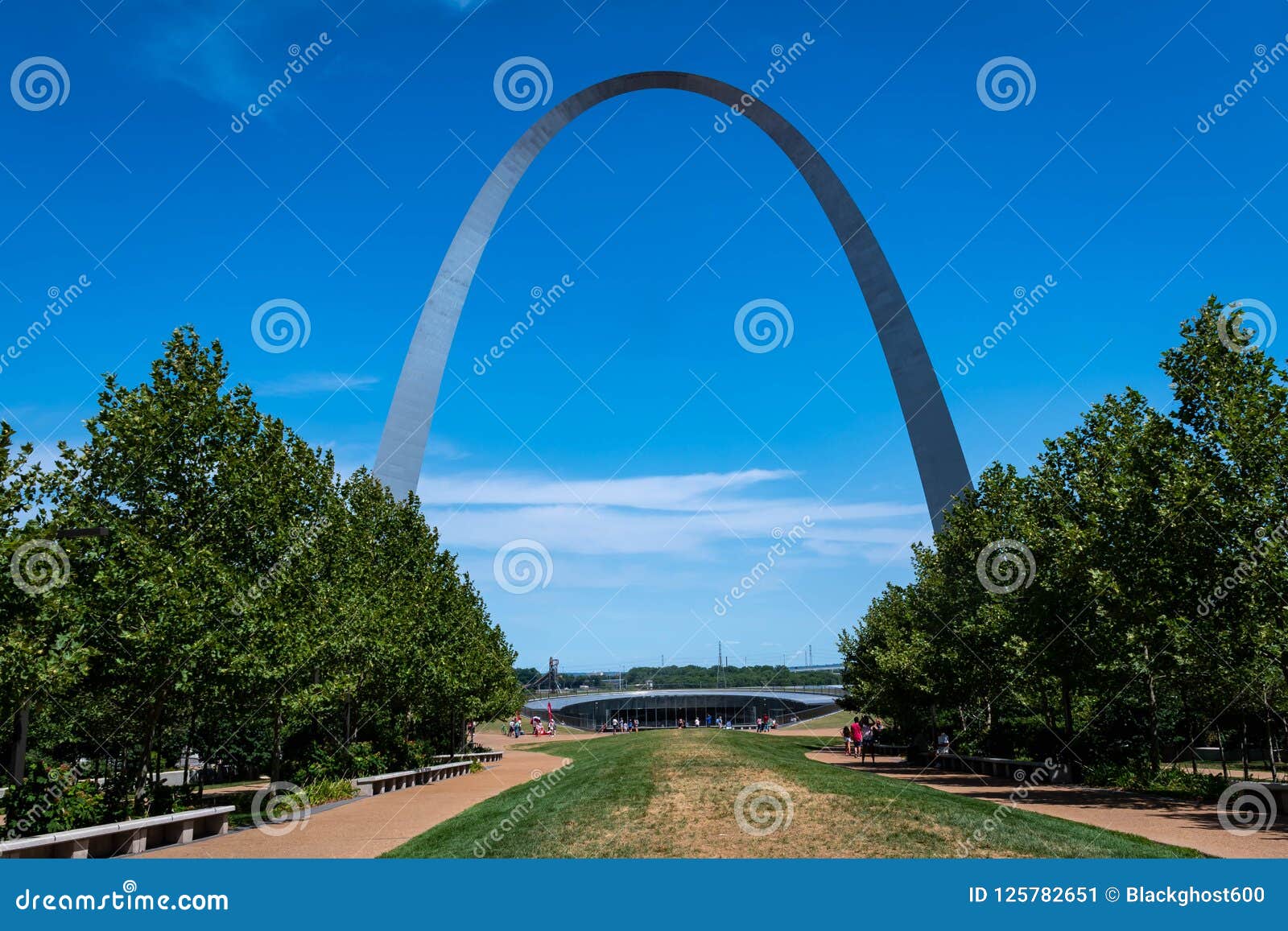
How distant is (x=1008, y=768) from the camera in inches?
1046

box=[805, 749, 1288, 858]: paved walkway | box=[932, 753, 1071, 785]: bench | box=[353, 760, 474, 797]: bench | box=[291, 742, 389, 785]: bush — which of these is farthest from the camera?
box=[932, 753, 1071, 785]: bench

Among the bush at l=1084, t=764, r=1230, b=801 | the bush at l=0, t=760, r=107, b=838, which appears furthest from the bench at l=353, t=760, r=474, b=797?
the bush at l=1084, t=764, r=1230, b=801

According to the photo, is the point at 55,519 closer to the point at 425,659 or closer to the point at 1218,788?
the point at 425,659

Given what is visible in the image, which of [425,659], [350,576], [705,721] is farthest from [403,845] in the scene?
[705,721]

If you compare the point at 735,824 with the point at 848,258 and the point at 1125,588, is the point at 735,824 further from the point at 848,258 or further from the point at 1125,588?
the point at 848,258

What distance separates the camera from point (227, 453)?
60.1 feet

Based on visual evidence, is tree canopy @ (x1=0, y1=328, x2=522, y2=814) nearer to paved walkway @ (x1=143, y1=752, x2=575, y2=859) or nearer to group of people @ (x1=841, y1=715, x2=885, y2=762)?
paved walkway @ (x1=143, y1=752, x2=575, y2=859)

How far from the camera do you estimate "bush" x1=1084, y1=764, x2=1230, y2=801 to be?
2069 cm

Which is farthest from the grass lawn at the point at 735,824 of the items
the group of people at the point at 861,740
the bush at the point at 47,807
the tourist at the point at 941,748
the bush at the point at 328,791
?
the group of people at the point at 861,740

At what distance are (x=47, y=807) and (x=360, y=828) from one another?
5233mm

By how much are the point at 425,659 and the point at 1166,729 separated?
2404 centimetres

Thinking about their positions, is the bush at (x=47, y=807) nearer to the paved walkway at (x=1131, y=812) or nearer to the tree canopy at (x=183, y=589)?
the tree canopy at (x=183, y=589)

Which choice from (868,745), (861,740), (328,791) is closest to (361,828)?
(328,791)

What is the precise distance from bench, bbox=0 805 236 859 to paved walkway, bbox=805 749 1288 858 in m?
15.5
